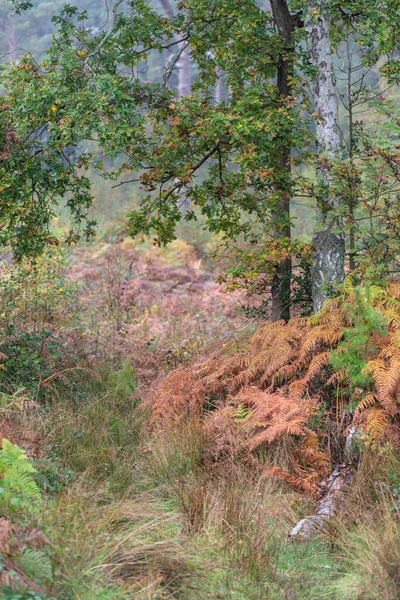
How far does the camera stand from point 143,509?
4.81 metres

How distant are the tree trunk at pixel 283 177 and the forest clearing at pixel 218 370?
0.03 meters

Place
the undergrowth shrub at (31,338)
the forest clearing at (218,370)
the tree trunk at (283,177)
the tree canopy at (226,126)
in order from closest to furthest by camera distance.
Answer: the forest clearing at (218,370) < the tree canopy at (226,126) < the undergrowth shrub at (31,338) < the tree trunk at (283,177)

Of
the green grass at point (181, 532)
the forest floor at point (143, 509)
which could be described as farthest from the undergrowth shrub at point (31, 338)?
the green grass at point (181, 532)

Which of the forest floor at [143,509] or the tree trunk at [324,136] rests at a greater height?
the tree trunk at [324,136]

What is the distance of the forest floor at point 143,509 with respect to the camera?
12.5 feet

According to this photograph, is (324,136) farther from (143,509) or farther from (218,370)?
(143,509)

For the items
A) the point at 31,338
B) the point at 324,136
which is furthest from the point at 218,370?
the point at 324,136

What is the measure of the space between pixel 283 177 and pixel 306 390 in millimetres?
2535

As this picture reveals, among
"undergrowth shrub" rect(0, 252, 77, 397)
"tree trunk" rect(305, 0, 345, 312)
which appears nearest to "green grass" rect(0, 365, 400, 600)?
"undergrowth shrub" rect(0, 252, 77, 397)

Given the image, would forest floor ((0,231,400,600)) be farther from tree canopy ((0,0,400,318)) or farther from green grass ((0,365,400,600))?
tree canopy ((0,0,400,318))

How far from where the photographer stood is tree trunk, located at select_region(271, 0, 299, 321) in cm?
815

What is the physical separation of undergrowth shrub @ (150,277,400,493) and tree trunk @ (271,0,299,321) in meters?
1.31

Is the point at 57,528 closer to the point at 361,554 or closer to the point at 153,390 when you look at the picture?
the point at 361,554

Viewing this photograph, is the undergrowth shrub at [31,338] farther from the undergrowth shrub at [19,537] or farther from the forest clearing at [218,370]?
the undergrowth shrub at [19,537]
